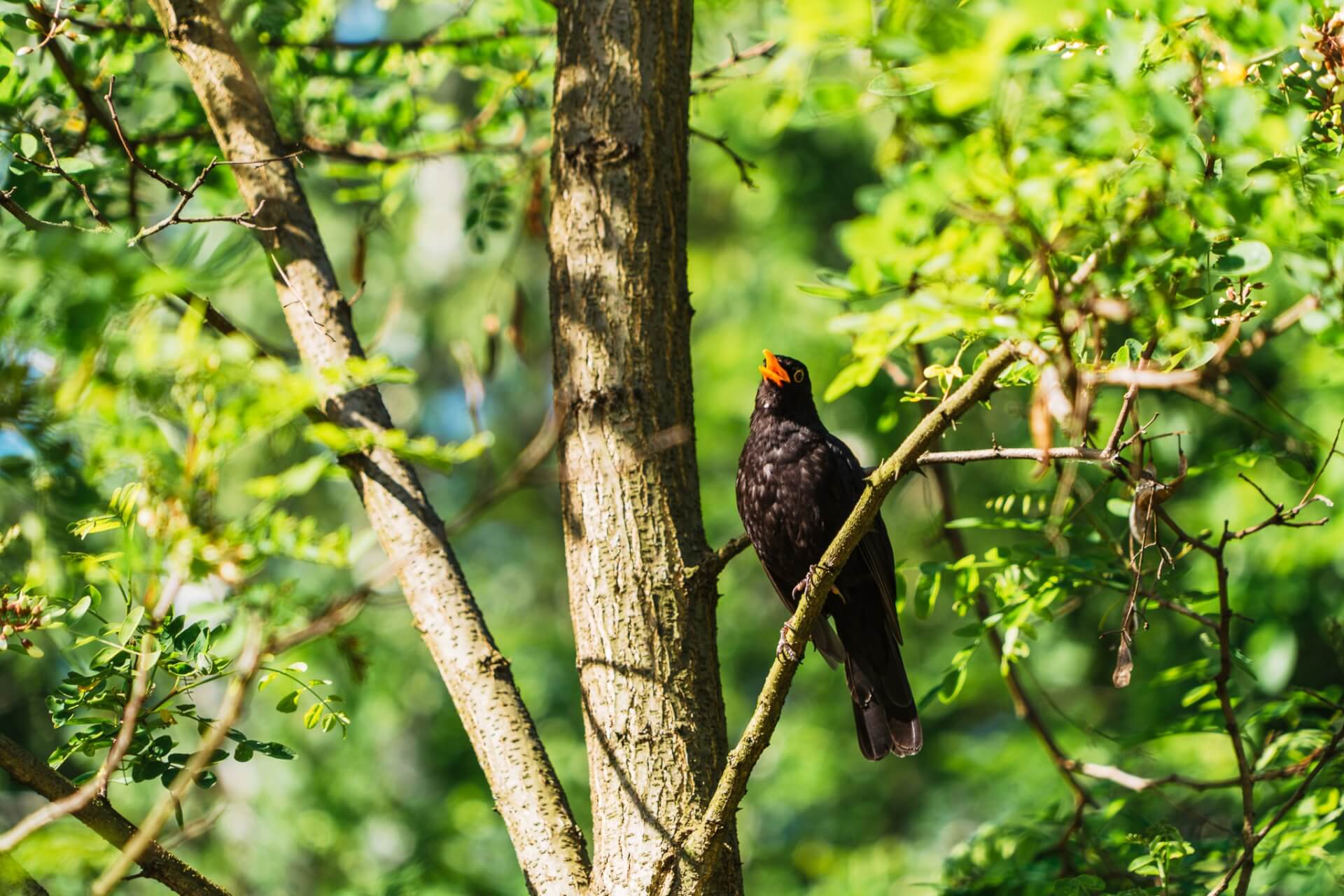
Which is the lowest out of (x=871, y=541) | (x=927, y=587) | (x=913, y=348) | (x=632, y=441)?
(x=927, y=587)

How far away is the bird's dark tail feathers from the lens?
13.0ft

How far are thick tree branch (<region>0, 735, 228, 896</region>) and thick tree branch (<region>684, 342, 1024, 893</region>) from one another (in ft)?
3.69

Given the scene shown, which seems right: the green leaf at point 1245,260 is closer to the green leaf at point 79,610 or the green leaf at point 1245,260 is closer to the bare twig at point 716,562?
the bare twig at point 716,562

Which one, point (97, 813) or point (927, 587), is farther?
A: point (927, 587)

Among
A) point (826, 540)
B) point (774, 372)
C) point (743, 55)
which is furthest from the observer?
point (774, 372)

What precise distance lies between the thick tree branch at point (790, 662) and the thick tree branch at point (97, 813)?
44.2 inches

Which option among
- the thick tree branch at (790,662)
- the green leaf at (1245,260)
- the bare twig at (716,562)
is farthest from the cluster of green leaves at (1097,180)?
the bare twig at (716,562)

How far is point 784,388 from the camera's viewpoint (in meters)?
4.31

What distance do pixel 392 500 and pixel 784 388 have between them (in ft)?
5.98

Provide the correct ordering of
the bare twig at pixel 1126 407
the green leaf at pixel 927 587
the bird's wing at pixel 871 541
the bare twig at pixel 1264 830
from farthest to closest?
the bird's wing at pixel 871 541
the green leaf at pixel 927 587
the bare twig at pixel 1264 830
the bare twig at pixel 1126 407

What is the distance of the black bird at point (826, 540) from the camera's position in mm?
3992

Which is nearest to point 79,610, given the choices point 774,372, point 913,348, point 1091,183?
point 1091,183

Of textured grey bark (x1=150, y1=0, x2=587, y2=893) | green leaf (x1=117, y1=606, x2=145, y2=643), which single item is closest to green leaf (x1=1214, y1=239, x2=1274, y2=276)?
textured grey bark (x1=150, y1=0, x2=587, y2=893)

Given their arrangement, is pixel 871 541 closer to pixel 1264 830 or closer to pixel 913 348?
pixel 913 348
